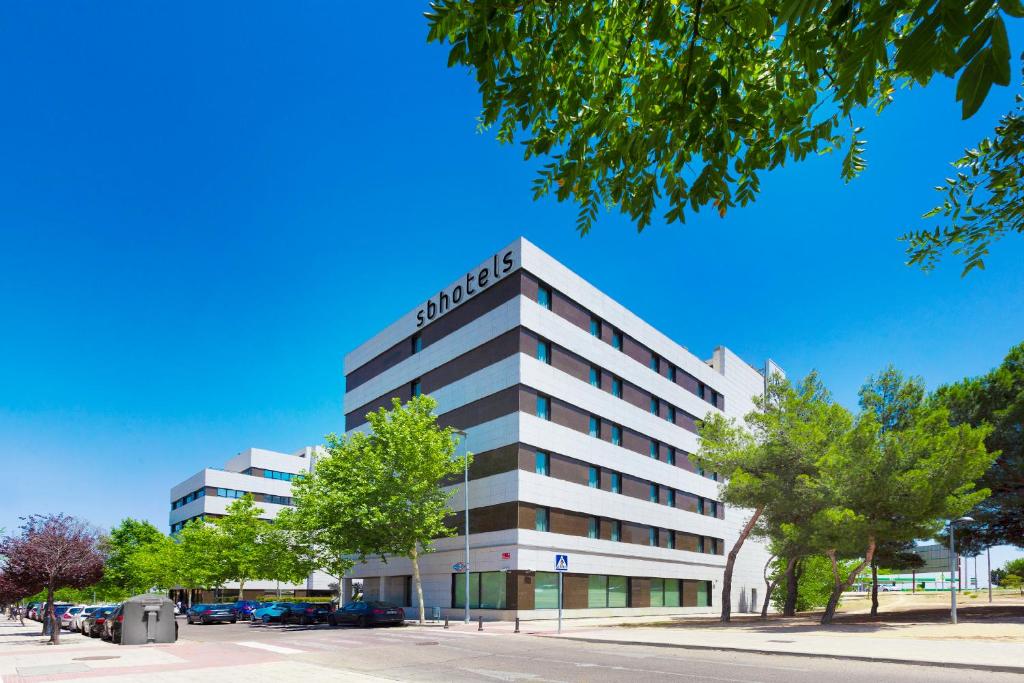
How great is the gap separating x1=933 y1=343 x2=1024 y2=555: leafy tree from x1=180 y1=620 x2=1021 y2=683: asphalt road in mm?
25366

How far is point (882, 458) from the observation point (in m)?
33.4

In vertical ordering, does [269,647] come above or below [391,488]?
below

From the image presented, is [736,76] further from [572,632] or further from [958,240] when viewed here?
[572,632]

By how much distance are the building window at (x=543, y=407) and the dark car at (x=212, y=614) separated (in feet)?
78.8

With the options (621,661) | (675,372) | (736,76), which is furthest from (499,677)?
(675,372)

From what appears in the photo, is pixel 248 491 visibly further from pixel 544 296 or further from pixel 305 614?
pixel 544 296

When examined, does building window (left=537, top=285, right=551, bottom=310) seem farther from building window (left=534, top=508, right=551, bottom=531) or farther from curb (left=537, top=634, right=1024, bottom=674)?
curb (left=537, top=634, right=1024, bottom=674)

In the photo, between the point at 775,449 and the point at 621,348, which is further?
the point at 621,348

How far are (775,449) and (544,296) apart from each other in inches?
628

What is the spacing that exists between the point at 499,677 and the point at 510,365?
2587 cm

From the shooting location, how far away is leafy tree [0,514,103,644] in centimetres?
3134

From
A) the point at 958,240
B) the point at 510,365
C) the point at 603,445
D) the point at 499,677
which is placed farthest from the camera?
the point at 603,445

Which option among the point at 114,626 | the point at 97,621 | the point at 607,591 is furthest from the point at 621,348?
the point at 97,621

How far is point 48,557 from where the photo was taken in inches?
1235
